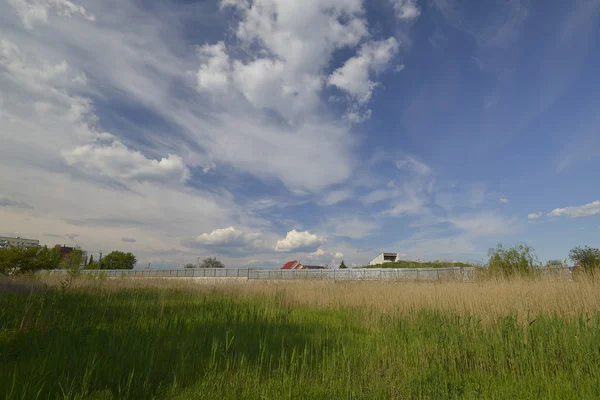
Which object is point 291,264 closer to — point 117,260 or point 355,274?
point 355,274

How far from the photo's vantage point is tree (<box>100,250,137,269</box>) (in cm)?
7075

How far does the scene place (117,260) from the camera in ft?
238

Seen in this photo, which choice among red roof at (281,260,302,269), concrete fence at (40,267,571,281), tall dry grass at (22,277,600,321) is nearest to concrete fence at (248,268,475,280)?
concrete fence at (40,267,571,281)

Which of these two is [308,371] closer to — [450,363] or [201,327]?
[450,363]

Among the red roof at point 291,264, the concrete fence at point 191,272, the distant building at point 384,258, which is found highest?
the distant building at point 384,258

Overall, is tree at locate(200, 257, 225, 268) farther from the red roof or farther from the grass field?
the grass field

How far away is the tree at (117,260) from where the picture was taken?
70.8 metres

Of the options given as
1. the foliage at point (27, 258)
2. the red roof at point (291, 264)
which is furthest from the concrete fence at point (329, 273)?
the red roof at point (291, 264)

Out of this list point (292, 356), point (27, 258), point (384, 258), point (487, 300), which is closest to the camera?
point (292, 356)

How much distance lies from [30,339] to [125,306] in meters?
4.00

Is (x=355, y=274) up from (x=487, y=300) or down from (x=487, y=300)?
up

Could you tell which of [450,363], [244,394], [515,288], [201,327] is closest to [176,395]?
[244,394]

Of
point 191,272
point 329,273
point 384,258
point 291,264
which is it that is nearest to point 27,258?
point 191,272

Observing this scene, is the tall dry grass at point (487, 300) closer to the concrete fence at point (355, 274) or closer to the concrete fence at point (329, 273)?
the concrete fence at point (329, 273)
